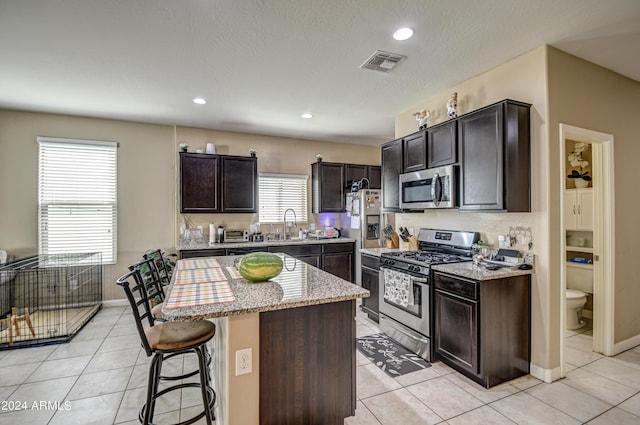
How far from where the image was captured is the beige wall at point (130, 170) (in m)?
4.25

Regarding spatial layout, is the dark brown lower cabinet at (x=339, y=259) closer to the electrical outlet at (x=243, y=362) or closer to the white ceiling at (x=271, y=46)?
the white ceiling at (x=271, y=46)

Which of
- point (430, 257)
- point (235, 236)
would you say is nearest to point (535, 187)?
point (430, 257)

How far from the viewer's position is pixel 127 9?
216cm

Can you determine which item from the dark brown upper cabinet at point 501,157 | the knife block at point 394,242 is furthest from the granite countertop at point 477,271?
the knife block at point 394,242


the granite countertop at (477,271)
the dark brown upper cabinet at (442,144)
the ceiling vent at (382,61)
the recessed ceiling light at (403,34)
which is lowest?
the granite countertop at (477,271)

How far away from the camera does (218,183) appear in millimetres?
4961

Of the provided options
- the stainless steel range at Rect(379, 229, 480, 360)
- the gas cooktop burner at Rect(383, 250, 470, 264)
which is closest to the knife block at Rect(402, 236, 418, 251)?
the stainless steel range at Rect(379, 229, 480, 360)

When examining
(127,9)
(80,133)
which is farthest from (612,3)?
(80,133)

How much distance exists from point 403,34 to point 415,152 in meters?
1.45

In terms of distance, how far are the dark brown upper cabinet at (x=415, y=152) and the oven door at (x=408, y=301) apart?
125 cm

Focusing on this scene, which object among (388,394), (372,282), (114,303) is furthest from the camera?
(114,303)

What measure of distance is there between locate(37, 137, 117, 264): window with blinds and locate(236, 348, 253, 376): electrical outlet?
4.13m

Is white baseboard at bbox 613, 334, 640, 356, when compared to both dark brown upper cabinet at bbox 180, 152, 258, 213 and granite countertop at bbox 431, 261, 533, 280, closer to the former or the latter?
granite countertop at bbox 431, 261, 533, 280

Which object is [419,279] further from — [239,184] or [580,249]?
[239,184]
